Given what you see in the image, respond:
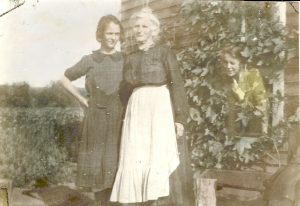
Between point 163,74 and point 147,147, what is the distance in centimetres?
50

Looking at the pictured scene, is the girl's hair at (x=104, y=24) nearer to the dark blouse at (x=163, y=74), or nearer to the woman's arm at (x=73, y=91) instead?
the dark blouse at (x=163, y=74)

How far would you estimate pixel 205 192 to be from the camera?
2559 mm

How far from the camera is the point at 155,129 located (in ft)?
8.25

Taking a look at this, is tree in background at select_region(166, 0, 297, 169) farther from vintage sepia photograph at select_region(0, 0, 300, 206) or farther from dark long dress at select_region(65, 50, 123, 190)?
dark long dress at select_region(65, 50, 123, 190)

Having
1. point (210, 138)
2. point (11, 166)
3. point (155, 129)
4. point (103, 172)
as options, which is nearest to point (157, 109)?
point (155, 129)

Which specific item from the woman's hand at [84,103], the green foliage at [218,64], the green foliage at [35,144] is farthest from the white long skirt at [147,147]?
the green foliage at [35,144]

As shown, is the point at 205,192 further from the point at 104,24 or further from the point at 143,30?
the point at 104,24

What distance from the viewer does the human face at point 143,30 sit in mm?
2561

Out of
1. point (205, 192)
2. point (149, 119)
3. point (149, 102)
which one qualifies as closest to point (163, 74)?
point (149, 102)

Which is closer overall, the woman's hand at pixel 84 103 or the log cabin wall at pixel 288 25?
the log cabin wall at pixel 288 25

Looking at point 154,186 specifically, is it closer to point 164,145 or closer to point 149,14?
point 164,145

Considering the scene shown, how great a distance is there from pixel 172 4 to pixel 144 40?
0.31 meters

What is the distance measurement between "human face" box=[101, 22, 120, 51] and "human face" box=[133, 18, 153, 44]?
0.41 ft

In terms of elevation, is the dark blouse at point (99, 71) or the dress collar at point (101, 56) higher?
the dress collar at point (101, 56)
